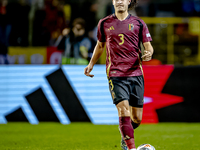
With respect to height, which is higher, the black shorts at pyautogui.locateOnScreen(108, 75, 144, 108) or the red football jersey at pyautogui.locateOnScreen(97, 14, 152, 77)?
the red football jersey at pyautogui.locateOnScreen(97, 14, 152, 77)

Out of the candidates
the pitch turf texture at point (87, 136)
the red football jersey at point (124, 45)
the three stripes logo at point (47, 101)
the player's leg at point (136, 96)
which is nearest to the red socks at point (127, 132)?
the player's leg at point (136, 96)

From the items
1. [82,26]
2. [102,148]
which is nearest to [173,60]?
[82,26]

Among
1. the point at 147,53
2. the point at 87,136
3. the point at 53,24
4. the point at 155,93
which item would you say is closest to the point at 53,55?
the point at 53,24

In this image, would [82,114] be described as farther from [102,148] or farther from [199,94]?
[102,148]

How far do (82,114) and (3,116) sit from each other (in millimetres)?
1954

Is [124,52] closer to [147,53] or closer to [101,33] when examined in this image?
[147,53]

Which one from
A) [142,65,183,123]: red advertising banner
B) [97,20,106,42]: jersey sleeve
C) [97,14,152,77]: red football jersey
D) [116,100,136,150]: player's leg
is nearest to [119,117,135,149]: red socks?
[116,100,136,150]: player's leg

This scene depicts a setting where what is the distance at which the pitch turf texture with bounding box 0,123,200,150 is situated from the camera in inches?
238

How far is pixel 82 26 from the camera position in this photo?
10.1 metres

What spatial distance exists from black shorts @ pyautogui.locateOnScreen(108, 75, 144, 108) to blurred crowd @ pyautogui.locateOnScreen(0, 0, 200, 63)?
4.96m

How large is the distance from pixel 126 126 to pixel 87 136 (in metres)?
2.89

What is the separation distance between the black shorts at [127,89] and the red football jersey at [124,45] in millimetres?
62

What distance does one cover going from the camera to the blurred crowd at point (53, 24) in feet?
32.6

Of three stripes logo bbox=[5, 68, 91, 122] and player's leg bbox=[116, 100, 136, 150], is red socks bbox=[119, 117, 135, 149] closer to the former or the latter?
player's leg bbox=[116, 100, 136, 150]
